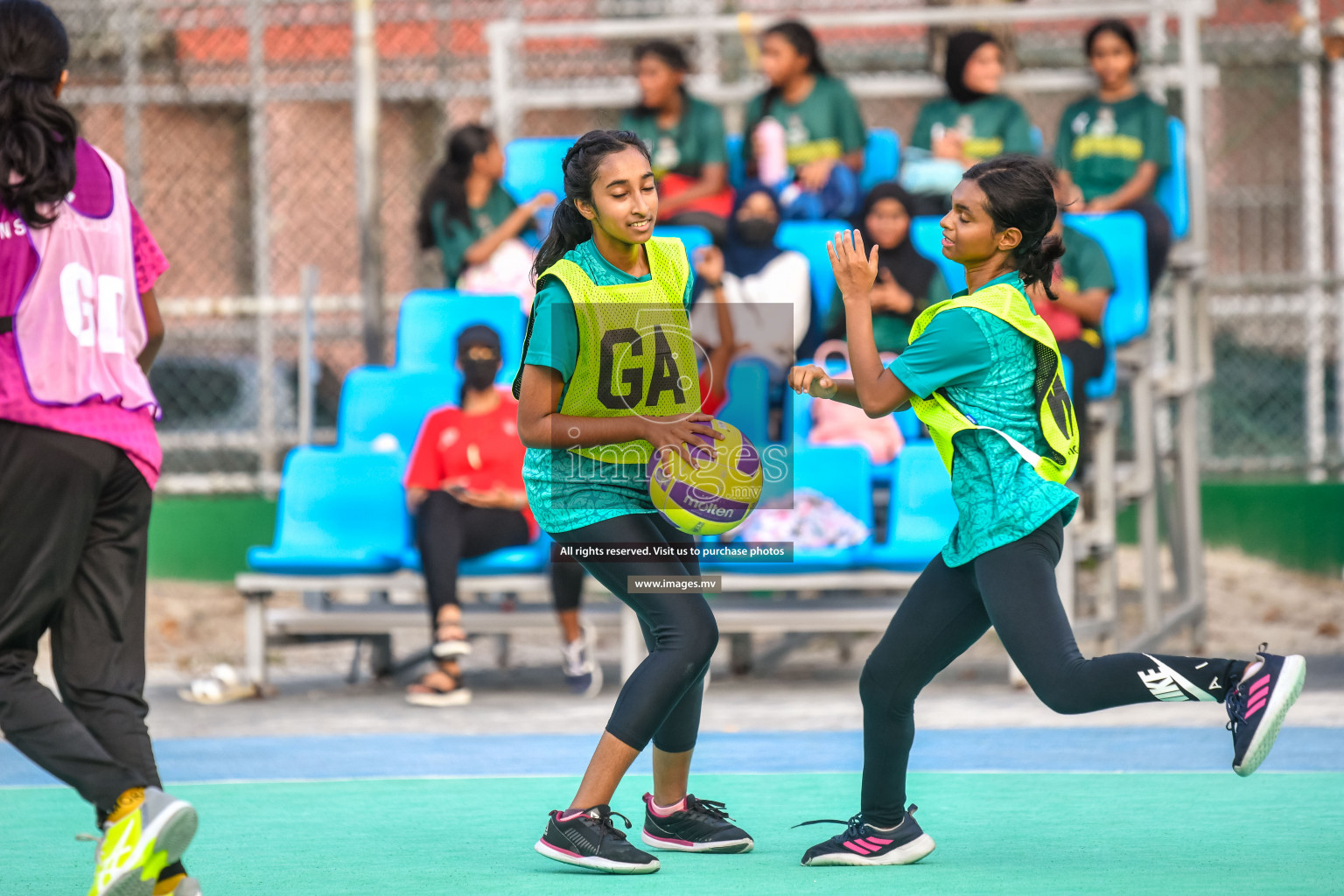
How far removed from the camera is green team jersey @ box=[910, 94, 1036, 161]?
8.70 metres

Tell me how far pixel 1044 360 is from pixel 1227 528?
635 cm

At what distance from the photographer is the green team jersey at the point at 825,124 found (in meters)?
9.00

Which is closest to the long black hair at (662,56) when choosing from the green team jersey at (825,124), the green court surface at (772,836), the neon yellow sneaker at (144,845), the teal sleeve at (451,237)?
the green team jersey at (825,124)

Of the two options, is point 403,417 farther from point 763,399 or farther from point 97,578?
point 97,578

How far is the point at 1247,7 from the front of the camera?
40.3ft

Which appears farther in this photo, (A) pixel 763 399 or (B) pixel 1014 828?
(A) pixel 763 399

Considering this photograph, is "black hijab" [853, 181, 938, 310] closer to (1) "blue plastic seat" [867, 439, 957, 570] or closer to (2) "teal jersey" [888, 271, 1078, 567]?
(1) "blue plastic seat" [867, 439, 957, 570]

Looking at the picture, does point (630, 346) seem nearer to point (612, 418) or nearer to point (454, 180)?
point (612, 418)

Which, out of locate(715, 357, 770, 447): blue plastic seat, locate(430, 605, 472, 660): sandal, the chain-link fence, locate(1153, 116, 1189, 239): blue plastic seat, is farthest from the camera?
the chain-link fence

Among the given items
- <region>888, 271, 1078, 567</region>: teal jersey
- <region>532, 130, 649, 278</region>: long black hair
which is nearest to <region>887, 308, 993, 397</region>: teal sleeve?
<region>888, 271, 1078, 567</region>: teal jersey

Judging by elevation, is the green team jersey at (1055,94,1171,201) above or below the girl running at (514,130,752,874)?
above

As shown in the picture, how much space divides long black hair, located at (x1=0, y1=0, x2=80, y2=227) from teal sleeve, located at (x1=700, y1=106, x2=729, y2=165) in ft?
18.2

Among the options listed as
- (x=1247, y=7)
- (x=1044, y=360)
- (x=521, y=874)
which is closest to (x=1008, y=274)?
(x=1044, y=360)

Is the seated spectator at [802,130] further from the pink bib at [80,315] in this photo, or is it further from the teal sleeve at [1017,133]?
the pink bib at [80,315]
